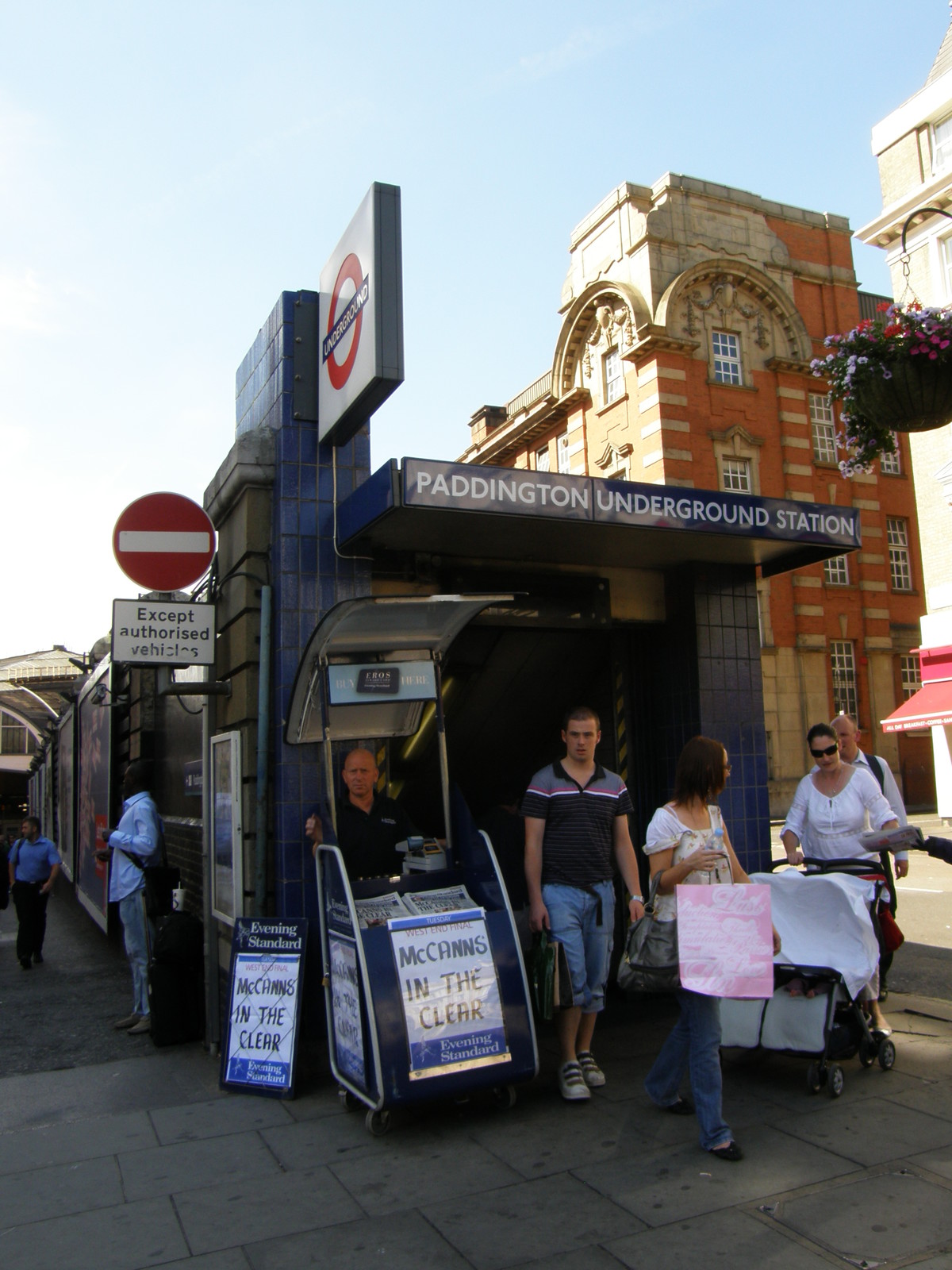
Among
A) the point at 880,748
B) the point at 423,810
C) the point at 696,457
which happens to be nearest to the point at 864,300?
the point at 696,457

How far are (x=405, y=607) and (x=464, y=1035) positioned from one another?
2.13m

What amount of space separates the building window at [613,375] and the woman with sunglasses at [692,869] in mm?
26399

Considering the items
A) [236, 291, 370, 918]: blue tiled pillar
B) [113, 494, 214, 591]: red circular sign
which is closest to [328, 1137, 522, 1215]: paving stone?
[236, 291, 370, 918]: blue tiled pillar

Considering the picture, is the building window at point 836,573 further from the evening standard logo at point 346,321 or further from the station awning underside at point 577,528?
the evening standard logo at point 346,321

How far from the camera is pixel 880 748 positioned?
100 ft

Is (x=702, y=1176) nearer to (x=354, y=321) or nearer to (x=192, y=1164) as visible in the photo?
(x=192, y=1164)

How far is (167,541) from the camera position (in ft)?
20.9

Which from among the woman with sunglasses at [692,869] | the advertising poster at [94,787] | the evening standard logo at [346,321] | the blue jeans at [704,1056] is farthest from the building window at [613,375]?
the blue jeans at [704,1056]

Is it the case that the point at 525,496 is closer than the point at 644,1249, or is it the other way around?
the point at 644,1249

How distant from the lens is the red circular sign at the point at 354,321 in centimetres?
610

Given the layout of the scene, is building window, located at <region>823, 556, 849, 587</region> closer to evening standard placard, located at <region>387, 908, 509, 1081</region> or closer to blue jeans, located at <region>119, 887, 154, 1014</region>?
blue jeans, located at <region>119, 887, 154, 1014</region>

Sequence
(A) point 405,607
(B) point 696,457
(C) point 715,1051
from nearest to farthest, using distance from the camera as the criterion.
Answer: (C) point 715,1051 → (A) point 405,607 → (B) point 696,457

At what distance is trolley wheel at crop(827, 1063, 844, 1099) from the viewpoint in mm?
4926

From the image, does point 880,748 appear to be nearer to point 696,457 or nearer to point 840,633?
point 840,633
